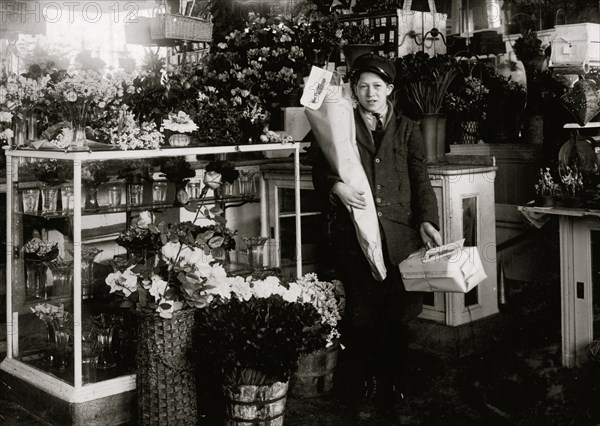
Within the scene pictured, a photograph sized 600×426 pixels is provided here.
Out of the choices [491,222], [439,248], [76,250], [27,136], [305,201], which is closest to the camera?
[76,250]

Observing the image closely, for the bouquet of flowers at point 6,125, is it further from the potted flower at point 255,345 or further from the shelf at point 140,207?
the potted flower at point 255,345

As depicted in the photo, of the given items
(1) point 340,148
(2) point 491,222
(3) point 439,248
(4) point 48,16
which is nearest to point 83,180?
(1) point 340,148

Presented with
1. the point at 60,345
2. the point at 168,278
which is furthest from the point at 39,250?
the point at 168,278

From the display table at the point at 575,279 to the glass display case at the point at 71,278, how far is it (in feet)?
6.00

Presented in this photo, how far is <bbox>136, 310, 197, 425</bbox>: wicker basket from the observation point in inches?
130

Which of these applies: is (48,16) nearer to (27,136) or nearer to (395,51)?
(27,136)

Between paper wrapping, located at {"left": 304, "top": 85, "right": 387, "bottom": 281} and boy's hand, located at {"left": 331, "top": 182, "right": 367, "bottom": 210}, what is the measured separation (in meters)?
0.05

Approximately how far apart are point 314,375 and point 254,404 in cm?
81

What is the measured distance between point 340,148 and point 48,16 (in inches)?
162


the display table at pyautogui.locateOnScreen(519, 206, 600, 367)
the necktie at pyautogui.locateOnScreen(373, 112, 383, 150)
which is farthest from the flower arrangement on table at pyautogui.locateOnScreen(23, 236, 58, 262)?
the display table at pyautogui.locateOnScreen(519, 206, 600, 367)

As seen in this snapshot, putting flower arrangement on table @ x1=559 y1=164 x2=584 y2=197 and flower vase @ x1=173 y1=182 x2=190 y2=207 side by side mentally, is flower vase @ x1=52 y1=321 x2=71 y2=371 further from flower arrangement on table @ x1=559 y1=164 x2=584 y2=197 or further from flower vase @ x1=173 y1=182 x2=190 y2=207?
flower arrangement on table @ x1=559 y1=164 x2=584 y2=197

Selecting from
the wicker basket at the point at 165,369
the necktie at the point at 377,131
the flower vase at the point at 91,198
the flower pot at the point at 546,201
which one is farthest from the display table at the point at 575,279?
the flower vase at the point at 91,198

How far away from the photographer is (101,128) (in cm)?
367

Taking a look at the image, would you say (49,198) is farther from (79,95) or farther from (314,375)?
(314,375)
